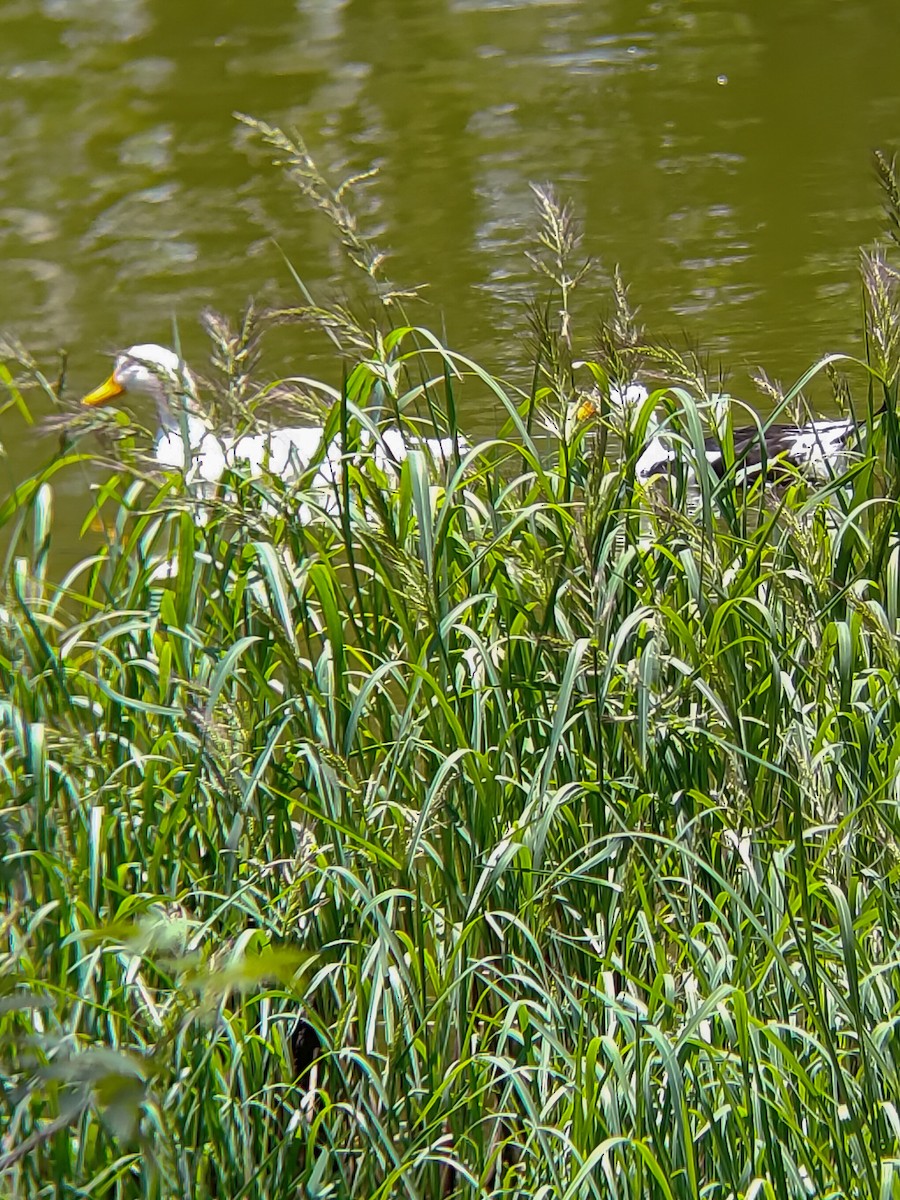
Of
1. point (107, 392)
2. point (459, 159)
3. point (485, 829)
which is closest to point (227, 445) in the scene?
point (485, 829)

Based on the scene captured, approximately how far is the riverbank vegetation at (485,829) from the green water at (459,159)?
3.90m

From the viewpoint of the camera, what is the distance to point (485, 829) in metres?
2.59

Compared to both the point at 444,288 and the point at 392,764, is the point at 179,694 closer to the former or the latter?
the point at 392,764

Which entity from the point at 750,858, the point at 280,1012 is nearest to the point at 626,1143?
the point at 750,858

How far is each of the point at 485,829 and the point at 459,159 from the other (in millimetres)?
7347

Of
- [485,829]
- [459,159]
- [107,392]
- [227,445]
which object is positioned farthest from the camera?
[459,159]

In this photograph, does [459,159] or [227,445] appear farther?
[459,159]

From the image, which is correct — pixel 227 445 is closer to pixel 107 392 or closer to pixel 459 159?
pixel 107 392

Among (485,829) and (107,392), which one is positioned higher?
(485,829)

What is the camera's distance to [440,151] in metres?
9.54

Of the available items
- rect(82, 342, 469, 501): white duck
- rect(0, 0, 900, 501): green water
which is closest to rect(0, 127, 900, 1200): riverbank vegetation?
rect(82, 342, 469, 501): white duck

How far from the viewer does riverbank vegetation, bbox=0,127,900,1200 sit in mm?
2215

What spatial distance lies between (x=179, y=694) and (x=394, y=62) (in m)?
9.25

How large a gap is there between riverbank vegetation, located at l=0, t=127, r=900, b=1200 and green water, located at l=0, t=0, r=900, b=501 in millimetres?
3901
